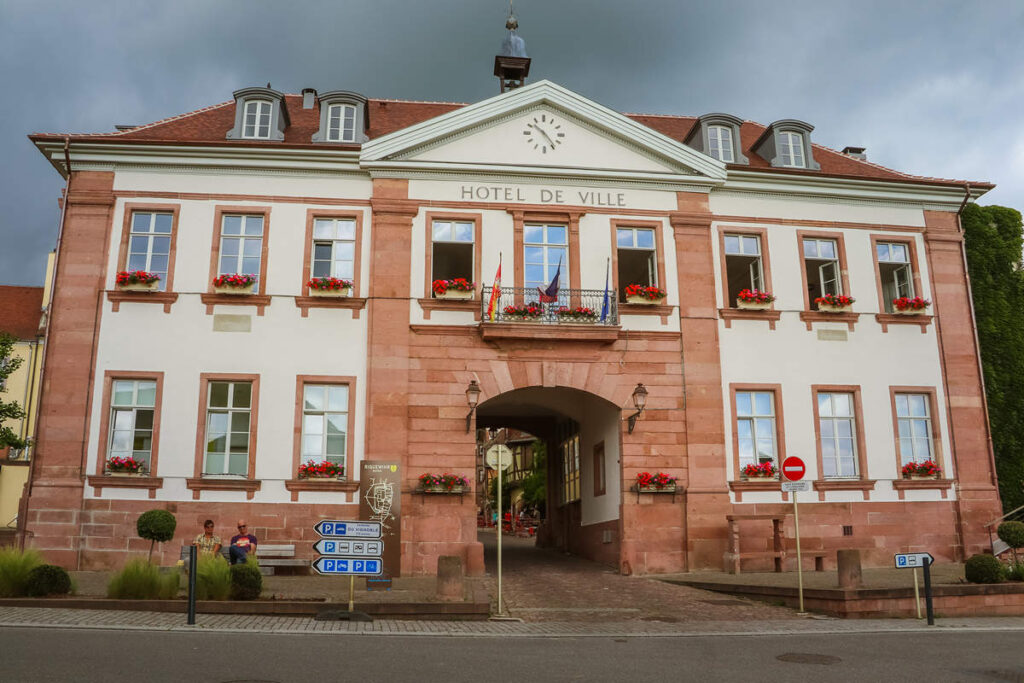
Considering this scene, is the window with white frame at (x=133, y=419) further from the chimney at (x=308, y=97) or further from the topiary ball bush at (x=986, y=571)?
the topiary ball bush at (x=986, y=571)

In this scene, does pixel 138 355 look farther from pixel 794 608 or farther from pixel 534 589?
pixel 794 608

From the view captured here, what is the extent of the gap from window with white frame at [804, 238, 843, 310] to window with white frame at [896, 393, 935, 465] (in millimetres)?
3184

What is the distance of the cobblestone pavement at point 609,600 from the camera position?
14.2 m

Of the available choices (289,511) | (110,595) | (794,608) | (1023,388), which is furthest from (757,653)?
(1023,388)

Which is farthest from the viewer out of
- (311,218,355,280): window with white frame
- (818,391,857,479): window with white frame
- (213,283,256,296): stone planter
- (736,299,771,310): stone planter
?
(736,299,771,310): stone planter

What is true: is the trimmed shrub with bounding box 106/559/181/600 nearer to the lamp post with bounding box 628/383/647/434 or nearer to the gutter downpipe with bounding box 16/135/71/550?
the gutter downpipe with bounding box 16/135/71/550

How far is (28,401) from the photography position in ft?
143

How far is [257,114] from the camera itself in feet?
71.3

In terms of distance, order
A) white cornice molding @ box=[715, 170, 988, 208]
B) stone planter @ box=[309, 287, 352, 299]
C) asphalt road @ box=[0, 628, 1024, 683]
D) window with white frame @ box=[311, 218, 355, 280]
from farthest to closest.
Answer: white cornice molding @ box=[715, 170, 988, 208]
window with white frame @ box=[311, 218, 355, 280]
stone planter @ box=[309, 287, 352, 299]
asphalt road @ box=[0, 628, 1024, 683]

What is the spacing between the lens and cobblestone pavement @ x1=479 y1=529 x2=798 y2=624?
14.2 metres

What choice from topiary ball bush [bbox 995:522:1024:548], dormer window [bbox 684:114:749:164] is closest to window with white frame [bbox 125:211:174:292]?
dormer window [bbox 684:114:749:164]

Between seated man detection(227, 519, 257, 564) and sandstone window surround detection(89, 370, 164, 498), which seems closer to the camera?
seated man detection(227, 519, 257, 564)

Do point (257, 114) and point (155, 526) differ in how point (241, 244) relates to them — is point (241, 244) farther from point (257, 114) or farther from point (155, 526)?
point (155, 526)

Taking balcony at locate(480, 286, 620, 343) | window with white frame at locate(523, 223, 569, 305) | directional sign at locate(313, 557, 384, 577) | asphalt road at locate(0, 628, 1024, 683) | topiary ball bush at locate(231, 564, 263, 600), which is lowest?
asphalt road at locate(0, 628, 1024, 683)
